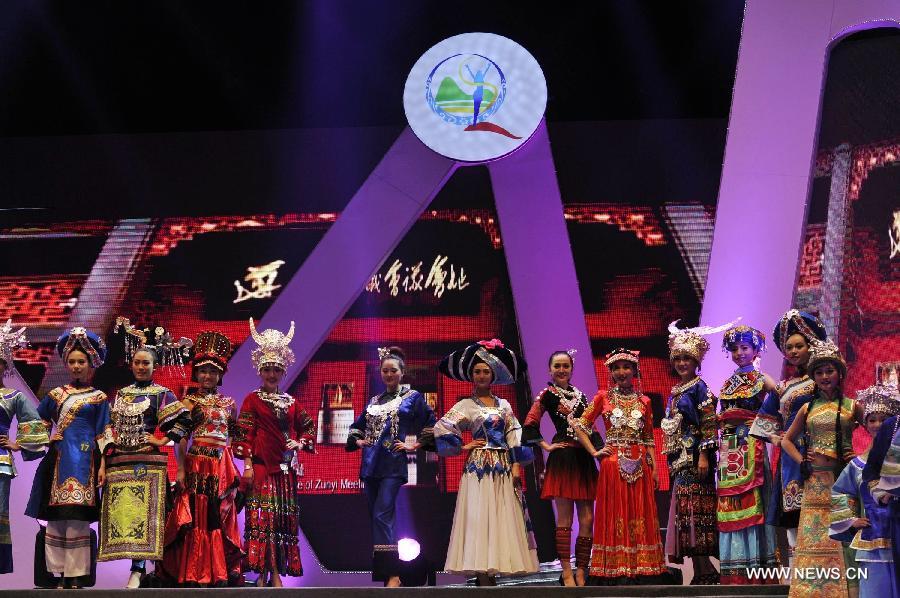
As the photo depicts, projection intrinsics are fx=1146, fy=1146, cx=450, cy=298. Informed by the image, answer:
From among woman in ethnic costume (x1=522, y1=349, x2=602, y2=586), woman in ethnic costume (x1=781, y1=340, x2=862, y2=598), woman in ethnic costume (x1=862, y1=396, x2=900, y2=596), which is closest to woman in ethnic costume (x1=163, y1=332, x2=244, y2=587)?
woman in ethnic costume (x1=522, y1=349, x2=602, y2=586)

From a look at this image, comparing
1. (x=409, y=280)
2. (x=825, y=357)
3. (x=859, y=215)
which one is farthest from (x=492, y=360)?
(x=859, y=215)

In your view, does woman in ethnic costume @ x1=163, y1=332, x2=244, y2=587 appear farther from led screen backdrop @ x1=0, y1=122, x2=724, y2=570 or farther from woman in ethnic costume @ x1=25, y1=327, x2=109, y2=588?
led screen backdrop @ x1=0, y1=122, x2=724, y2=570

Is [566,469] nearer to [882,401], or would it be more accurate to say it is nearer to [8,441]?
[882,401]

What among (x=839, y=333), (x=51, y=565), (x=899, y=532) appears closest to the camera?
(x=899, y=532)

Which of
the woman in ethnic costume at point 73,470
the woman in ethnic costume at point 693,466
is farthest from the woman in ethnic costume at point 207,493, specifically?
the woman in ethnic costume at point 693,466

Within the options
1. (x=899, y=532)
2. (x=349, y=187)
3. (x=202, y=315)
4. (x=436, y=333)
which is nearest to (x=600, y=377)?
(x=436, y=333)

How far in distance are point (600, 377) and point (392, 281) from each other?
5.81 feet

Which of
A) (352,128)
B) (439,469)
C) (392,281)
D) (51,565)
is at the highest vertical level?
(352,128)

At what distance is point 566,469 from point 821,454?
5.19ft

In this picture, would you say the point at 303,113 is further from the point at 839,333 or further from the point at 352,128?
the point at 839,333

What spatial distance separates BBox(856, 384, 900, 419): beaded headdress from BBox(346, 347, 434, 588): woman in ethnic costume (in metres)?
2.63

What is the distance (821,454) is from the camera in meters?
5.80

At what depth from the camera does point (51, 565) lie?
256 inches

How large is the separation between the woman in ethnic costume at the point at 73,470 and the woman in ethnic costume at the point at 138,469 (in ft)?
0.28
